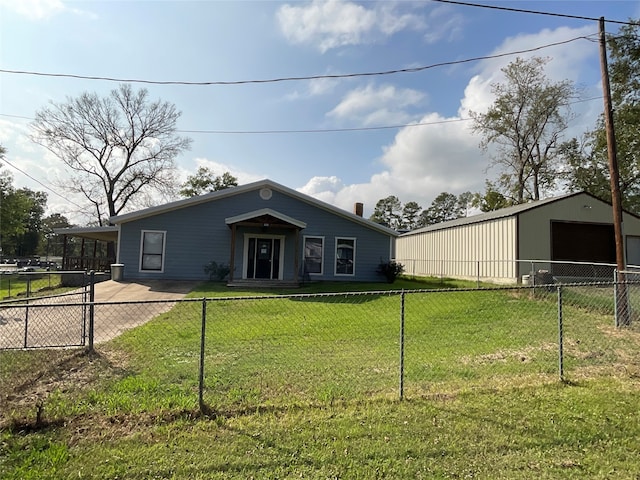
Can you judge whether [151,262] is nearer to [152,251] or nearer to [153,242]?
[152,251]

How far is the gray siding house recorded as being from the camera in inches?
600

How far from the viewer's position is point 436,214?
2721 inches

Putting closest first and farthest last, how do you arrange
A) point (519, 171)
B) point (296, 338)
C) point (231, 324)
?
point (296, 338) < point (231, 324) < point (519, 171)

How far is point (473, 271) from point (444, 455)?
667 inches

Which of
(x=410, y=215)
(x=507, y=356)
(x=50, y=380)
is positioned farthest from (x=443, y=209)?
(x=50, y=380)

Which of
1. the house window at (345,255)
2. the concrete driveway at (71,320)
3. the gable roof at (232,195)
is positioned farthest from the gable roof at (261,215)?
the concrete driveway at (71,320)

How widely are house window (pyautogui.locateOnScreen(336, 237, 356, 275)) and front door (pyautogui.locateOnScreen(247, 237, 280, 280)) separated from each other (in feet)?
8.76

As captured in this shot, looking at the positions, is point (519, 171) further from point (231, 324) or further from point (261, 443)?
point (261, 443)

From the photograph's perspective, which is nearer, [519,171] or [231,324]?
[231,324]

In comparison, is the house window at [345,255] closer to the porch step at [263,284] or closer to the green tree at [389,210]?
the porch step at [263,284]

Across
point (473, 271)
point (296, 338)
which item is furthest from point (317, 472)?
point (473, 271)

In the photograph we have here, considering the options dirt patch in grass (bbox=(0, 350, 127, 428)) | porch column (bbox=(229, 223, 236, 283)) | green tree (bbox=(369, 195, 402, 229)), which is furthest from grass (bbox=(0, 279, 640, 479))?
green tree (bbox=(369, 195, 402, 229))

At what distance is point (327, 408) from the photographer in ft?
12.2

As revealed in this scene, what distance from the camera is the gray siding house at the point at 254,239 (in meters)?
15.2
